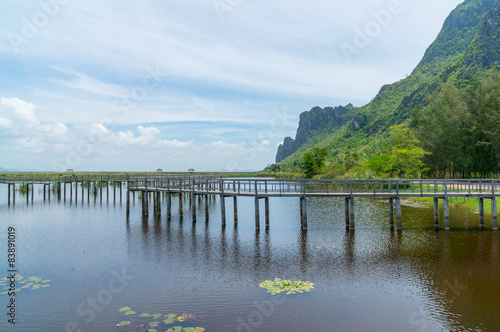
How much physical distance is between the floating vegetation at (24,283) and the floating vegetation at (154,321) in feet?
22.1

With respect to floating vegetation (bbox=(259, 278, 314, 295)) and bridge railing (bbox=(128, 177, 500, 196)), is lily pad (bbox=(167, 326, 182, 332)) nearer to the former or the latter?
floating vegetation (bbox=(259, 278, 314, 295))

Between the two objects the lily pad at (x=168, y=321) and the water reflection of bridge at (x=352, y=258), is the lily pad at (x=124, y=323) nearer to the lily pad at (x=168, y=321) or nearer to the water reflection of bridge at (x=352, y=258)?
the lily pad at (x=168, y=321)

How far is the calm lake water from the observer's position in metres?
13.1

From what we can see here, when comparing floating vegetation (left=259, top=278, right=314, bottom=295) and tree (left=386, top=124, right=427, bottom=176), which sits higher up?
tree (left=386, top=124, right=427, bottom=176)

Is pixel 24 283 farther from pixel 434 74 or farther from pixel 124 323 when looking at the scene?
pixel 434 74

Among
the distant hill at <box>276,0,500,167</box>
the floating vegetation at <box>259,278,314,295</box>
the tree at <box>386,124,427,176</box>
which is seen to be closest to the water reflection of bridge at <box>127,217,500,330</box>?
the floating vegetation at <box>259,278,314,295</box>

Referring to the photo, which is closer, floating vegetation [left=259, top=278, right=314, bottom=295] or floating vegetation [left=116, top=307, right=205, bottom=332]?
floating vegetation [left=116, top=307, right=205, bottom=332]

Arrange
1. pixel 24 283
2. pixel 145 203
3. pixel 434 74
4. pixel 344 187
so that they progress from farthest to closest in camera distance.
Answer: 1. pixel 434 74
2. pixel 145 203
3. pixel 344 187
4. pixel 24 283

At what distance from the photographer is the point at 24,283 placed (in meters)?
17.5

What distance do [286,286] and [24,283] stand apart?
14.1m

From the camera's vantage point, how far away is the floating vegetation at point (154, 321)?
40.1 ft

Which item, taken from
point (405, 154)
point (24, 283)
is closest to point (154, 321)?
point (24, 283)

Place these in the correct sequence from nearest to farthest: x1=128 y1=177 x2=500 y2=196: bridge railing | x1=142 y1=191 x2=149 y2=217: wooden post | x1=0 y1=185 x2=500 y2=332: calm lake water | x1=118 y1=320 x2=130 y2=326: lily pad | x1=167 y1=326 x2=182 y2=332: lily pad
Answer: x1=167 y1=326 x2=182 y2=332: lily pad
x1=118 y1=320 x2=130 y2=326: lily pad
x1=0 y1=185 x2=500 y2=332: calm lake water
x1=128 y1=177 x2=500 y2=196: bridge railing
x1=142 y1=191 x2=149 y2=217: wooden post

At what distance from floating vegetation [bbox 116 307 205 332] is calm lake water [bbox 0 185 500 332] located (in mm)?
146
